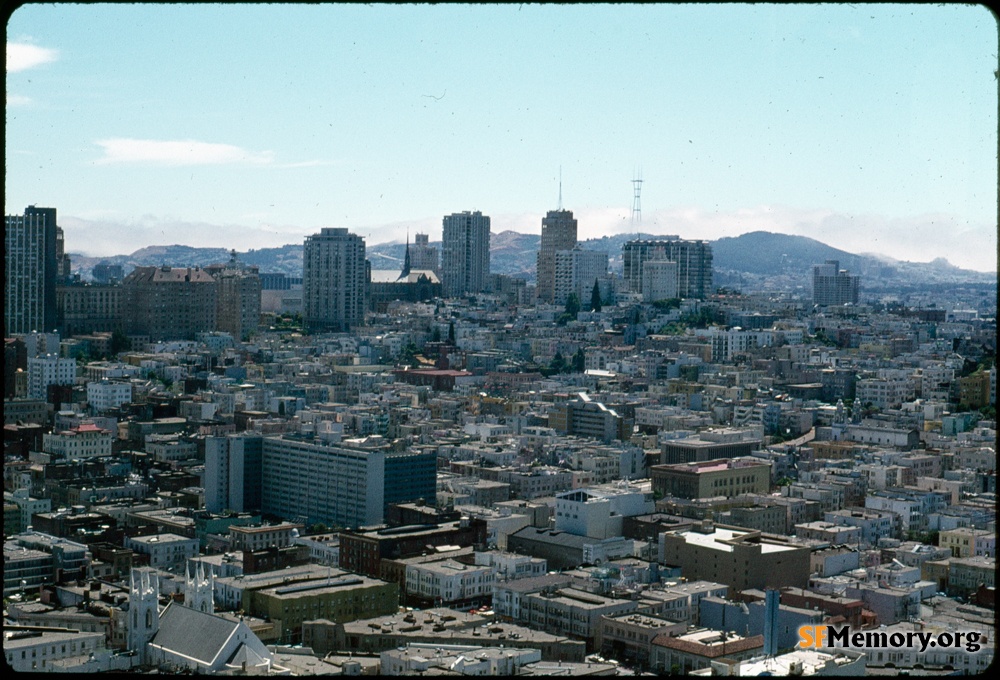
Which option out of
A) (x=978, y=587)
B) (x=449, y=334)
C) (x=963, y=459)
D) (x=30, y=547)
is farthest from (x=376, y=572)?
(x=449, y=334)

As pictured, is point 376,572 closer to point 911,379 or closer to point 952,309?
point 911,379

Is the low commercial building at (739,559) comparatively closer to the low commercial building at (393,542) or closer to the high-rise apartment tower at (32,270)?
the low commercial building at (393,542)

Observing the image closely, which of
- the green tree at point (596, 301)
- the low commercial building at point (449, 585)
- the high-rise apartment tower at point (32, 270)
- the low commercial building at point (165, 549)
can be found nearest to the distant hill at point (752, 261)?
the green tree at point (596, 301)

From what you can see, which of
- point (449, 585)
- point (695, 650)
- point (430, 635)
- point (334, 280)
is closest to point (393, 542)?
point (449, 585)

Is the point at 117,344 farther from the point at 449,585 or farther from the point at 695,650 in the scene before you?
the point at 695,650

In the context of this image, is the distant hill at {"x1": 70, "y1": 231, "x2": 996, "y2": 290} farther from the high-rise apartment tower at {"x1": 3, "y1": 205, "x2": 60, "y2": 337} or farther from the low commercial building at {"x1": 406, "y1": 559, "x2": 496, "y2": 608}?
the low commercial building at {"x1": 406, "y1": 559, "x2": 496, "y2": 608}
